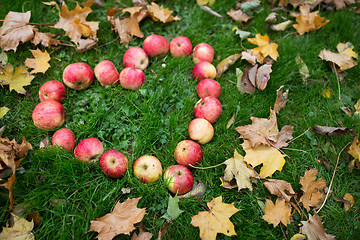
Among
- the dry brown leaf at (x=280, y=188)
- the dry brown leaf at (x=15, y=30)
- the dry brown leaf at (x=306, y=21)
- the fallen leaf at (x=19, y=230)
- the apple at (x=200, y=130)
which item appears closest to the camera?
the fallen leaf at (x=19, y=230)

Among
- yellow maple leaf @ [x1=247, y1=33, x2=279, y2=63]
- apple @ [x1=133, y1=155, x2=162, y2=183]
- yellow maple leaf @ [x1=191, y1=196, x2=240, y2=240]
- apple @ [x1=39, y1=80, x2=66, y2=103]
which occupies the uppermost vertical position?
yellow maple leaf @ [x1=247, y1=33, x2=279, y2=63]

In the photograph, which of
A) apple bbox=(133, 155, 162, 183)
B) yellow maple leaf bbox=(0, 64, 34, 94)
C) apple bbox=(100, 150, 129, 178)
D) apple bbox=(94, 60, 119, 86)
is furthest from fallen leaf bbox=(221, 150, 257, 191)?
yellow maple leaf bbox=(0, 64, 34, 94)

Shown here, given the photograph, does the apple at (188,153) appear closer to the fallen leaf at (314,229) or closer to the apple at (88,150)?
the apple at (88,150)

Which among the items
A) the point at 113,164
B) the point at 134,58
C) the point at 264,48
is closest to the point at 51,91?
the point at 134,58

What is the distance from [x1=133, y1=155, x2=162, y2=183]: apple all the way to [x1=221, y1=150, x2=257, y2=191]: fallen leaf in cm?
62

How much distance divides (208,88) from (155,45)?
82 cm

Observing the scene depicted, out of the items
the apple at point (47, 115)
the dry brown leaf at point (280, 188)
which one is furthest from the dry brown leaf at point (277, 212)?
the apple at point (47, 115)

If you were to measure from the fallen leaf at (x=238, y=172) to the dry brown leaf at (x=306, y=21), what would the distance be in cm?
227

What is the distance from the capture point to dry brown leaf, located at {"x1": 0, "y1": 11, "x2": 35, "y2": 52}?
9.56 feet

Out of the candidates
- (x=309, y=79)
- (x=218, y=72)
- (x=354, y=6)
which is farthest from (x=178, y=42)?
(x=354, y=6)

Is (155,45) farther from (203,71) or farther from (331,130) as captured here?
(331,130)

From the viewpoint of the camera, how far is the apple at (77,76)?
269 cm

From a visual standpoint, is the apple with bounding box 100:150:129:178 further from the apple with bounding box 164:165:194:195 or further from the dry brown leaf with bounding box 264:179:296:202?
the dry brown leaf with bounding box 264:179:296:202

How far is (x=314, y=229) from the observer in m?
2.20
